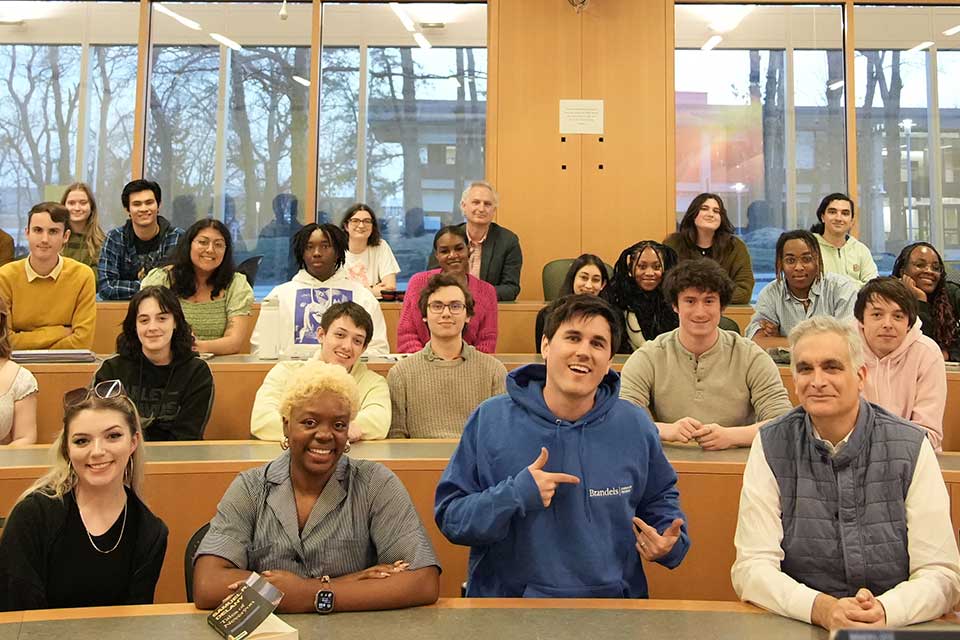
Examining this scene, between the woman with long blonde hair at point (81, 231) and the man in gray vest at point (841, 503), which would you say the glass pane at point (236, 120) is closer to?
the woman with long blonde hair at point (81, 231)

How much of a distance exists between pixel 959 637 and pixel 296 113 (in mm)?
6981

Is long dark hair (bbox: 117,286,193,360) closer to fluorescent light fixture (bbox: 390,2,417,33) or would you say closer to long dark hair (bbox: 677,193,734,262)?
long dark hair (bbox: 677,193,734,262)

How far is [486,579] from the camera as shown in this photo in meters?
2.13

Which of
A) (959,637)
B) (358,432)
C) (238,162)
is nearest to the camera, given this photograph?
(959,637)

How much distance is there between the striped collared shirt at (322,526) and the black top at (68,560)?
29 cm

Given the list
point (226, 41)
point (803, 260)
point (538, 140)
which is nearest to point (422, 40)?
point (538, 140)

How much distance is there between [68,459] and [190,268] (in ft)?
7.92

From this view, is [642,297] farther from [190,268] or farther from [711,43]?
[711,43]

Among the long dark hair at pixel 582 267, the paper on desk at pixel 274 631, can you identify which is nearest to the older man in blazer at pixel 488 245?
the long dark hair at pixel 582 267

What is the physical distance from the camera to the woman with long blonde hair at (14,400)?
11.0 ft

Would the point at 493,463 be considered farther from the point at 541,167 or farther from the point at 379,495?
the point at 541,167

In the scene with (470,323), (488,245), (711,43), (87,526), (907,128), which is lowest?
(87,526)

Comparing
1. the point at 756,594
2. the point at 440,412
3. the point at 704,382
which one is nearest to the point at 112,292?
the point at 440,412

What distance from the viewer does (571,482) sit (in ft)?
6.59
